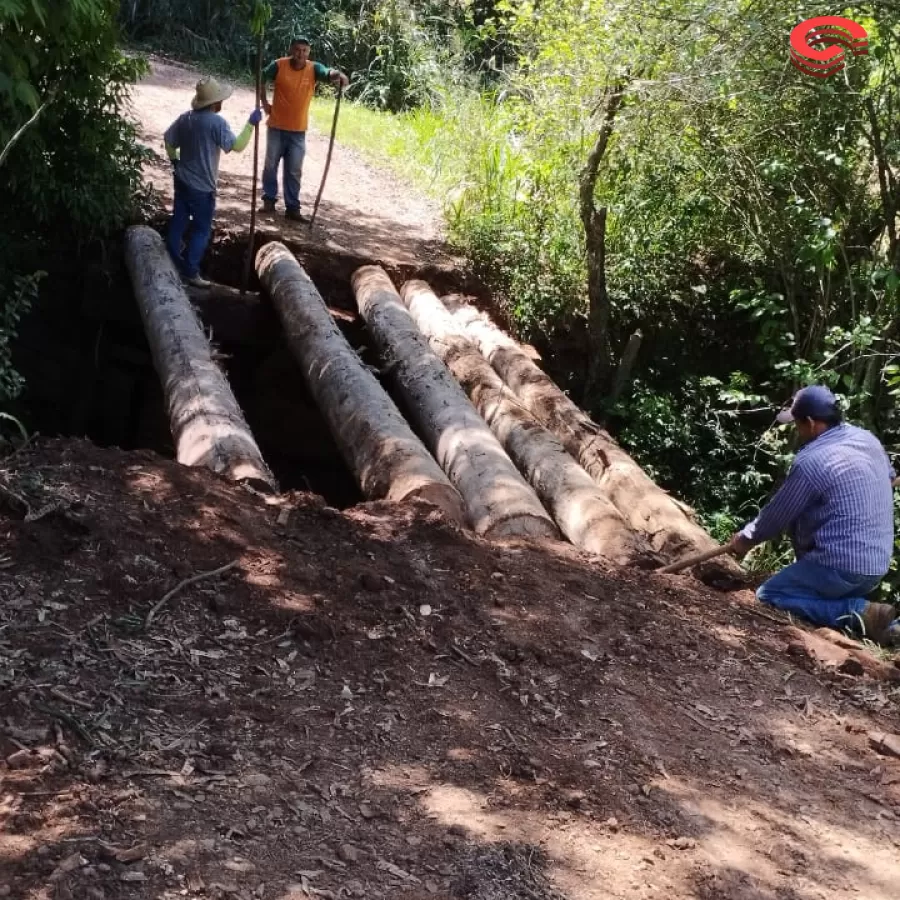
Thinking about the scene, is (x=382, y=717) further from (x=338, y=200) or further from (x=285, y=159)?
(x=338, y=200)

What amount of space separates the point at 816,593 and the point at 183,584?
3.31m

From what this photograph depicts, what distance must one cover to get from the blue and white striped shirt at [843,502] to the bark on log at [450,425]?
51.4 inches

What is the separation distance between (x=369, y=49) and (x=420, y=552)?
16045mm

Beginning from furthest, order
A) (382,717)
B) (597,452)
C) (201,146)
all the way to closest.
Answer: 1. (201,146)
2. (597,452)
3. (382,717)

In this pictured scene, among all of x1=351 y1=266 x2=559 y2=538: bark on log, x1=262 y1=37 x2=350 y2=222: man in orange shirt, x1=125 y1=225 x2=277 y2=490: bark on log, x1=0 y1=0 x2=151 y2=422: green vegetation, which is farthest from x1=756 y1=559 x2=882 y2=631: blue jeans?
x1=262 y1=37 x2=350 y2=222: man in orange shirt

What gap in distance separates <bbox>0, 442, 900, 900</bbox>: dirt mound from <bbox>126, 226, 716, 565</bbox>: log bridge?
22.5 inches

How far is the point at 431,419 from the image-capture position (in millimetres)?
7492

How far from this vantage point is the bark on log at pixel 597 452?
6320 millimetres

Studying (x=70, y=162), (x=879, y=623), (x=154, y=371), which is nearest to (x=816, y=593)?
(x=879, y=623)

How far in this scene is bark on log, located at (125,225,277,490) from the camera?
19.8ft

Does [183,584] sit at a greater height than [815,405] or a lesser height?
lesser

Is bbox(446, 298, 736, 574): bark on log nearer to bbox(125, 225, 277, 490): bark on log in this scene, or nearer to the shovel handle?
the shovel handle

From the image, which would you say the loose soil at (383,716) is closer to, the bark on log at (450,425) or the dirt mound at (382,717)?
the dirt mound at (382,717)

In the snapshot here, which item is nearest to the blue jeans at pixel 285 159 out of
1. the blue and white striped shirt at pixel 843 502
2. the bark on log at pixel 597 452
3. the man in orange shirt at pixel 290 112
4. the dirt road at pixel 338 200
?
the man in orange shirt at pixel 290 112
